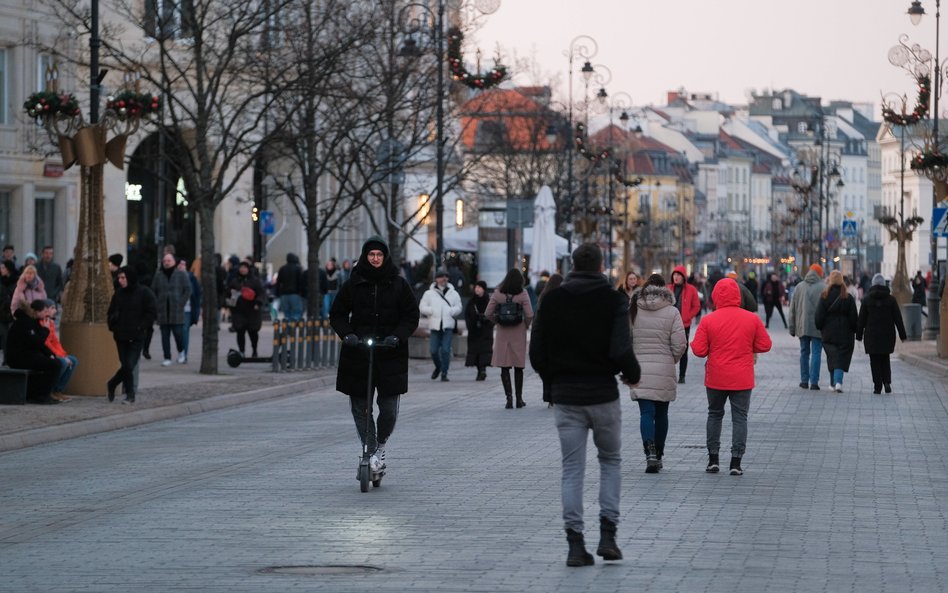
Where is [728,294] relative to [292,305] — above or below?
above

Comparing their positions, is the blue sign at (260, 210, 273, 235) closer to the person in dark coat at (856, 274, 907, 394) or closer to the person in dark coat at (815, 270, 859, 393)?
the person in dark coat at (856, 274, 907, 394)

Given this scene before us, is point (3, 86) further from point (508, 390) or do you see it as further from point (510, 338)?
point (508, 390)

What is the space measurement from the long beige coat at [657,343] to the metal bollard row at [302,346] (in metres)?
13.9

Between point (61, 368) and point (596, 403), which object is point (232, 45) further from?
point (596, 403)

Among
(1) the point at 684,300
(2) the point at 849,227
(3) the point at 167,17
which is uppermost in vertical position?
(3) the point at 167,17

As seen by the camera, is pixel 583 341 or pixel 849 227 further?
pixel 849 227

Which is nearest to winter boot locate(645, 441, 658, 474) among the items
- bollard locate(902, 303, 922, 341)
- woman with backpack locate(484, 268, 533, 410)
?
woman with backpack locate(484, 268, 533, 410)

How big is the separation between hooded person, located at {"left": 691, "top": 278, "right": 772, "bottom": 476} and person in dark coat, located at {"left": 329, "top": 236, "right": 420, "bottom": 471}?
2569mm

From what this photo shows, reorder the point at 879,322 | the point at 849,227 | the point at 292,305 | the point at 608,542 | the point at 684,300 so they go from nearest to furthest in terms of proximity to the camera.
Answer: the point at 608,542, the point at 879,322, the point at 684,300, the point at 292,305, the point at 849,227

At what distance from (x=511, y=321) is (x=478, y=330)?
4.34 metres

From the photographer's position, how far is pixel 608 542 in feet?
36.0

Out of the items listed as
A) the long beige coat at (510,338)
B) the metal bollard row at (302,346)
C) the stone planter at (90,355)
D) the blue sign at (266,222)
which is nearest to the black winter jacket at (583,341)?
the long beige coat at (510,338)

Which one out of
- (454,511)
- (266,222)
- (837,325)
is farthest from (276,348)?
(266,222)

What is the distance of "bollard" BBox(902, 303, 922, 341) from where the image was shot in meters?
47.8
